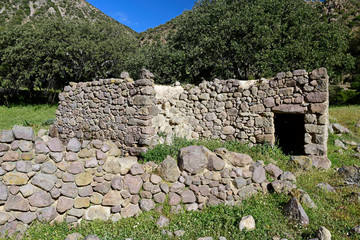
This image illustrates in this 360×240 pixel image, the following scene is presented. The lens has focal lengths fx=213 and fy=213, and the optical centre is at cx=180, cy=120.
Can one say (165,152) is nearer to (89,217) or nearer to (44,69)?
(89,217)

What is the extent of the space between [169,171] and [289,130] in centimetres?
699

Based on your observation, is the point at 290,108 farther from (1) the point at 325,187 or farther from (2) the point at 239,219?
(2) the point at 239,219

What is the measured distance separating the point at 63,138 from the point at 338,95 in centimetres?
2014

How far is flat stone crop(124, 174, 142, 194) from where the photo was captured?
438 cm

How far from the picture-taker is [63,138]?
32.1ft

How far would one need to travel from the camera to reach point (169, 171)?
4758mm

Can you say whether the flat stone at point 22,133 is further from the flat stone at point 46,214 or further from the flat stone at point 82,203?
the flat stone at point 82,203

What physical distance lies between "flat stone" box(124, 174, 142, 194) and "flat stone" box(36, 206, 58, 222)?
1.32 metres

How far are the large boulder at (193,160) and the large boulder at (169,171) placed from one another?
0.18 m

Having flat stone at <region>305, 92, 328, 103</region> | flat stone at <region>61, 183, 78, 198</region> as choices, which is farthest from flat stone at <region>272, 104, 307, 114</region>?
flat stone at <region>61, 183, 78, 198</region>

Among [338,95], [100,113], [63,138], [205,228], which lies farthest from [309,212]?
[338,95]

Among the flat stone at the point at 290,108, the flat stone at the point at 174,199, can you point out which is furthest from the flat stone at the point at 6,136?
the flat stone at the point at 290,108

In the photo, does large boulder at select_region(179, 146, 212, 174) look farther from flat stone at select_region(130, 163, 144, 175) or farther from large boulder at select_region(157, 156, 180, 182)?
flat stone at select_region(130, 163, 144, 175)

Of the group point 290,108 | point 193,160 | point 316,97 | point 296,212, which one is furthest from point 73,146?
point 316,97
